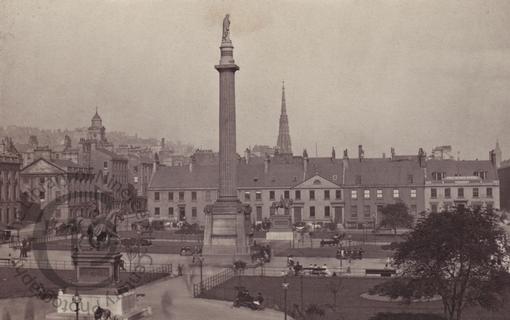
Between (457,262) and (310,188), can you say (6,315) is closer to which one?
(457,262)

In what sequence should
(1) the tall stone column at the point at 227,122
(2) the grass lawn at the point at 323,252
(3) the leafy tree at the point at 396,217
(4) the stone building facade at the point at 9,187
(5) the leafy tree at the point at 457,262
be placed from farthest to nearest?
(4) the stone building facade at the point at 9,187, (3) the leafy tree at the point at 396,217, (2) the grass lawn at the point at 323,252, (1) the tall stone column at the point at 227,122, (5) the leafy tree at the point at 457,262

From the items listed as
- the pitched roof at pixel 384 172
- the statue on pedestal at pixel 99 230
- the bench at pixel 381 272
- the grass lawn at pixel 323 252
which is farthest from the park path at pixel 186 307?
the pitched roof at pixel 384 172

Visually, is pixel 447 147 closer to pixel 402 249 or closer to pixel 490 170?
pixel 490 170

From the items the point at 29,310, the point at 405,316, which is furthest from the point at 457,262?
the point at 29,310

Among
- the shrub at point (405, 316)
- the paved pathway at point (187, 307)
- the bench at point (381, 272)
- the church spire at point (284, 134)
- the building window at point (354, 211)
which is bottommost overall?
the shrub at point (405, 316)

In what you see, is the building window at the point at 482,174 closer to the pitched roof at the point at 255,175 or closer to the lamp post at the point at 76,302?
the pitched roof at the point at 255,175

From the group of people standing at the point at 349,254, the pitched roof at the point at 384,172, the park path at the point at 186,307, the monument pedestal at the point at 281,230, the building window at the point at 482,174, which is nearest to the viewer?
the park path at the point at 186,307
